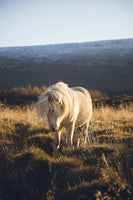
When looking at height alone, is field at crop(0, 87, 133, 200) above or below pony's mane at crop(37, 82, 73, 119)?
below

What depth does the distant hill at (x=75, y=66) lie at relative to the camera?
2227 cm

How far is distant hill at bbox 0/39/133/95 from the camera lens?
73.0ft

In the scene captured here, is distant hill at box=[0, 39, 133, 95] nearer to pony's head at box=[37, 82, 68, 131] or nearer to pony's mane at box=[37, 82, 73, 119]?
pony's mane at box=[37, 82, 73, 119]

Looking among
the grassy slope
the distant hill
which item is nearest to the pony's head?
the grassy slope

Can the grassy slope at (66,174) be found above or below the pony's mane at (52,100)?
below

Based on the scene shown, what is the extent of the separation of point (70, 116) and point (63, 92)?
487 mm

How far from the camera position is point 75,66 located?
2853 centimetres

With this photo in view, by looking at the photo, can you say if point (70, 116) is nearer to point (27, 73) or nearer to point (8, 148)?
point (8, 148)

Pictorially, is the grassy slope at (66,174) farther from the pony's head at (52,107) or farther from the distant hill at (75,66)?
the distant hill at (75,66)

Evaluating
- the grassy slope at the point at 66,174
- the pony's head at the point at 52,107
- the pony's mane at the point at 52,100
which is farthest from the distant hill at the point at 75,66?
the pony's head at the point at 52,107

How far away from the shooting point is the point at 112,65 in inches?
1073

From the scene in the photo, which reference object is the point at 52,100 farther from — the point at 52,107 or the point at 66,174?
the point at 66,174

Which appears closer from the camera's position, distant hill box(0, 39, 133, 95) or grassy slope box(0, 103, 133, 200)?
grassy slope box(0, 103, 133, 200)

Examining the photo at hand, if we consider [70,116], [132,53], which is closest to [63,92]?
[70,116]
